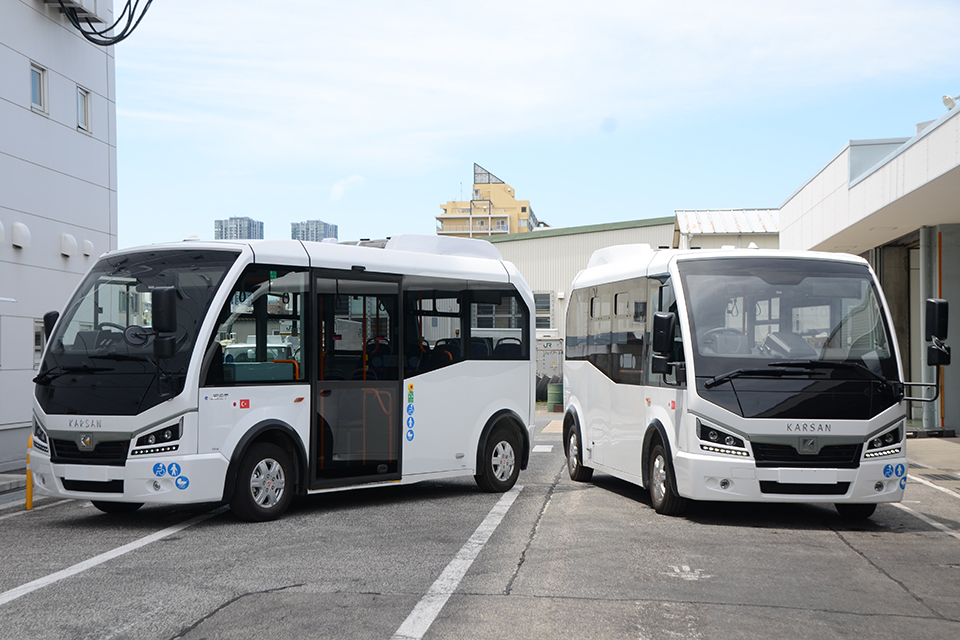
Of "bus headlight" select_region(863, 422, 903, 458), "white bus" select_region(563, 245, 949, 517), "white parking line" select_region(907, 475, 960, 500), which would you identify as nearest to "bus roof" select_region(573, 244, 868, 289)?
"white bus" select_region(563, 245, 949, 517)

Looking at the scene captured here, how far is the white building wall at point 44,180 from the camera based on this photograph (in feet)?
53.6

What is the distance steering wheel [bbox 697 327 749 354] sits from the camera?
9984mm

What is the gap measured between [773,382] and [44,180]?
12683 mm

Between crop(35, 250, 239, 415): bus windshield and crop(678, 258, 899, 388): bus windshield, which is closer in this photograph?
crop(35, 250, 239, 415): bus windshield

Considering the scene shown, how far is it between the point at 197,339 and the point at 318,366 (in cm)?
141

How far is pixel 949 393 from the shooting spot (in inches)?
853

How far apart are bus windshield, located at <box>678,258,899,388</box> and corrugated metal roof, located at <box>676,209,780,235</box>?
2454 centimetres

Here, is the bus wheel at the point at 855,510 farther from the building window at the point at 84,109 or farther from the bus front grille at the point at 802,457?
the building window at the point at 84,109

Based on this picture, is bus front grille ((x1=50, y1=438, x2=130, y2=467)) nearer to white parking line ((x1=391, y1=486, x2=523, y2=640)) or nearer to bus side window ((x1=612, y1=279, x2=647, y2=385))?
white parking line ((x1=391, y1=486, x2=523, y2=640))

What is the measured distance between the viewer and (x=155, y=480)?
9.42m

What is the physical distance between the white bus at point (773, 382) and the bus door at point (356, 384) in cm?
269

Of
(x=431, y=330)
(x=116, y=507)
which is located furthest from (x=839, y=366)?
(x=116, y=507)

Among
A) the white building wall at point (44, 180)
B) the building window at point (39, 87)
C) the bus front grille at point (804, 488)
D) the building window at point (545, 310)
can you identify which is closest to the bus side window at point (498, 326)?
the bus front grille at point (804, 488)

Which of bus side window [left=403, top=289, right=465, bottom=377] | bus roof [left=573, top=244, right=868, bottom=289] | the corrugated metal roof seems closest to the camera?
bus roof [left=573, top=244, right=868, bottom=289]
